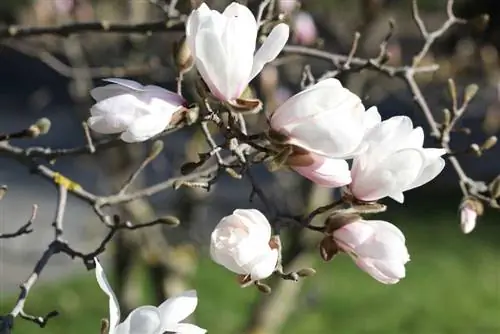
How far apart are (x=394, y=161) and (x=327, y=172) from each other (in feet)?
0.24

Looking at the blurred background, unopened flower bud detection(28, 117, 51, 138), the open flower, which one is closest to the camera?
the open flower

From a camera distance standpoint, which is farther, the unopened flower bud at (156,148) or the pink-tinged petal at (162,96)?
the unopened flower bud at (156,148)

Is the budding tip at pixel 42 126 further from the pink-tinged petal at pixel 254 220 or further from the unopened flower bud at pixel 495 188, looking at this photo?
the unopened flower bud at pixel 495 188

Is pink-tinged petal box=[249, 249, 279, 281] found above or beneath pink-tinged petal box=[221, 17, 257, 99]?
beneath

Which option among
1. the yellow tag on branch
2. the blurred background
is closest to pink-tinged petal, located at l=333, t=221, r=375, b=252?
the blurred background

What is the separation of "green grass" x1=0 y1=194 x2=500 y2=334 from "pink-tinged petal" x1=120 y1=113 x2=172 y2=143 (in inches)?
151

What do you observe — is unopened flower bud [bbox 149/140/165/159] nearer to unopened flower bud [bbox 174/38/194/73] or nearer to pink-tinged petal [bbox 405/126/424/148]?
unopened flower bud [bbox 174/38/194/73]

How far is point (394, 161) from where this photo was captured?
1076 mm

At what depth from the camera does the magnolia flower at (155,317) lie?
1.06m

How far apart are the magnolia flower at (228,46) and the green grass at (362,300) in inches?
152

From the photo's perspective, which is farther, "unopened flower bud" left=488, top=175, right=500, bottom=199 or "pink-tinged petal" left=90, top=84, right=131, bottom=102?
"unopened flower bud" left=488, top=175, right=500, bottom=199

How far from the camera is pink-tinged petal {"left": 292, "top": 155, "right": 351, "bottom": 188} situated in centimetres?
106

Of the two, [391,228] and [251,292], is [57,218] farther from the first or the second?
[251,292]

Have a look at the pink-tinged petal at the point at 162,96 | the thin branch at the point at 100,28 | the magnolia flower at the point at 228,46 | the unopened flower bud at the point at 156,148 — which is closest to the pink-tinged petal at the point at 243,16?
the magnolia flower at the point at 228,46
